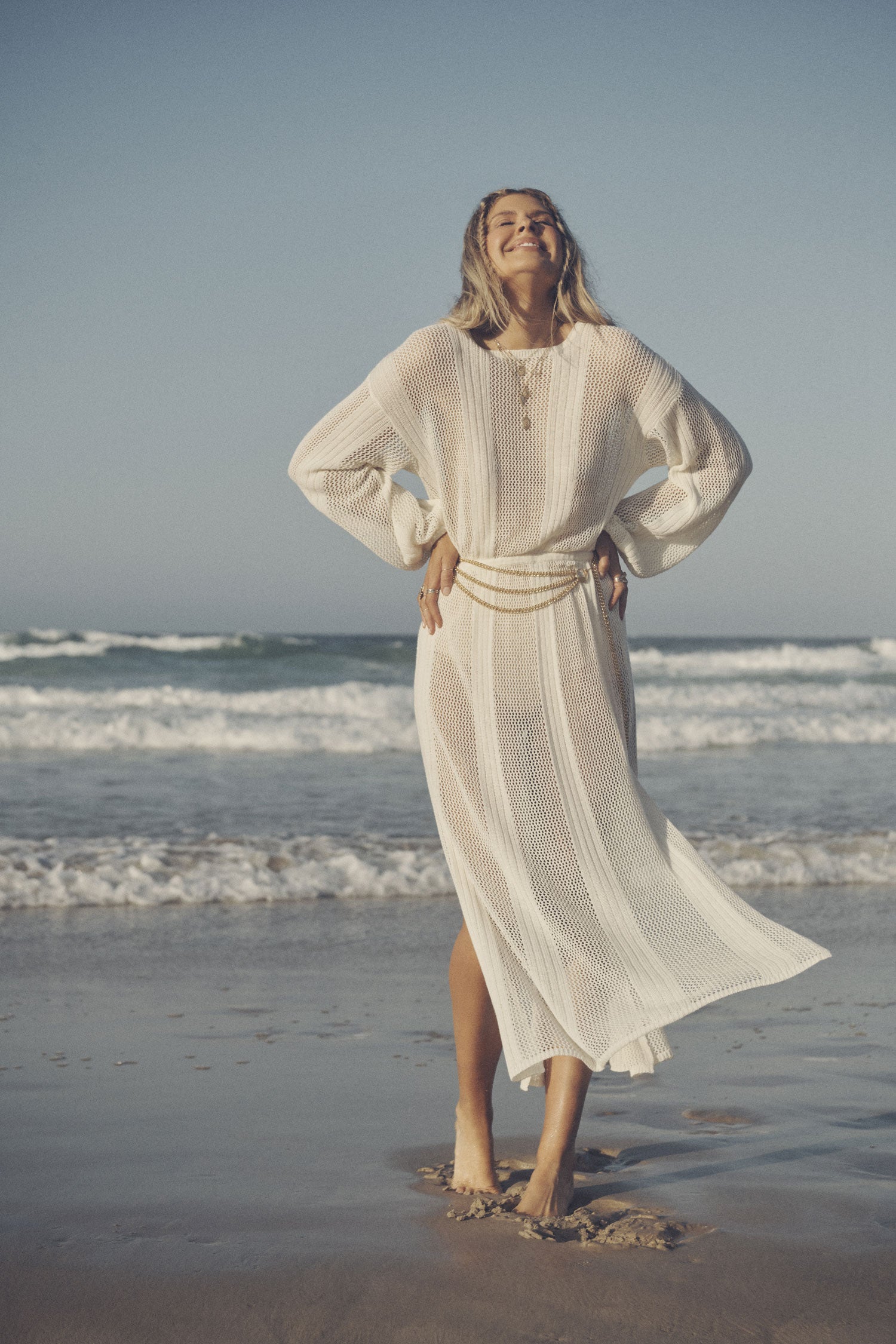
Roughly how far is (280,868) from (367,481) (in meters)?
4.10

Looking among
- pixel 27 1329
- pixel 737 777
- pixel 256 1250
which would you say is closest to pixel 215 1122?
pixel 256 1250

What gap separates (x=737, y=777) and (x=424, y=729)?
8.63 m

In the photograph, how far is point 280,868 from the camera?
20.7ft

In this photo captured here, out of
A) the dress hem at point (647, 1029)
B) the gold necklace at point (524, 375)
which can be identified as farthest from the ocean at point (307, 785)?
the gold necklace at point (524, 375)

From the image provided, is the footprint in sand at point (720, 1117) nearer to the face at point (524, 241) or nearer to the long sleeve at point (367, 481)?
the long sleeve at point (367, 481)

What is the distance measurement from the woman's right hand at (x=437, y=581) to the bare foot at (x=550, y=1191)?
1.08m

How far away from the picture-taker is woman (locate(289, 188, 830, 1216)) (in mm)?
2330

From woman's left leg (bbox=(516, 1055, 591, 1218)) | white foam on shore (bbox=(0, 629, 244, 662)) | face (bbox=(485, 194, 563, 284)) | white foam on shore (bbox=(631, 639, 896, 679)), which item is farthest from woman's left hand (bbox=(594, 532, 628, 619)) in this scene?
white foam on shore (bbox=(631, 639, 896, 679))

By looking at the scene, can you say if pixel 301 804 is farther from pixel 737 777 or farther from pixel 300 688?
pixel 300 688

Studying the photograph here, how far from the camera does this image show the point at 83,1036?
3662mm

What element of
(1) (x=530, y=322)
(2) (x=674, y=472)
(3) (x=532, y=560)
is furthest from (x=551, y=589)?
(1) (x=530, y=322)

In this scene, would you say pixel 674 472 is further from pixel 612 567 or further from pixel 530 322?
pixel 530 322

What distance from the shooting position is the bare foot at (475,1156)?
8.18 feet

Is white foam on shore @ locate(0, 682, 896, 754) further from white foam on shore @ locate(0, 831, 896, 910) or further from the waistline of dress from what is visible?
the waistline of dress
